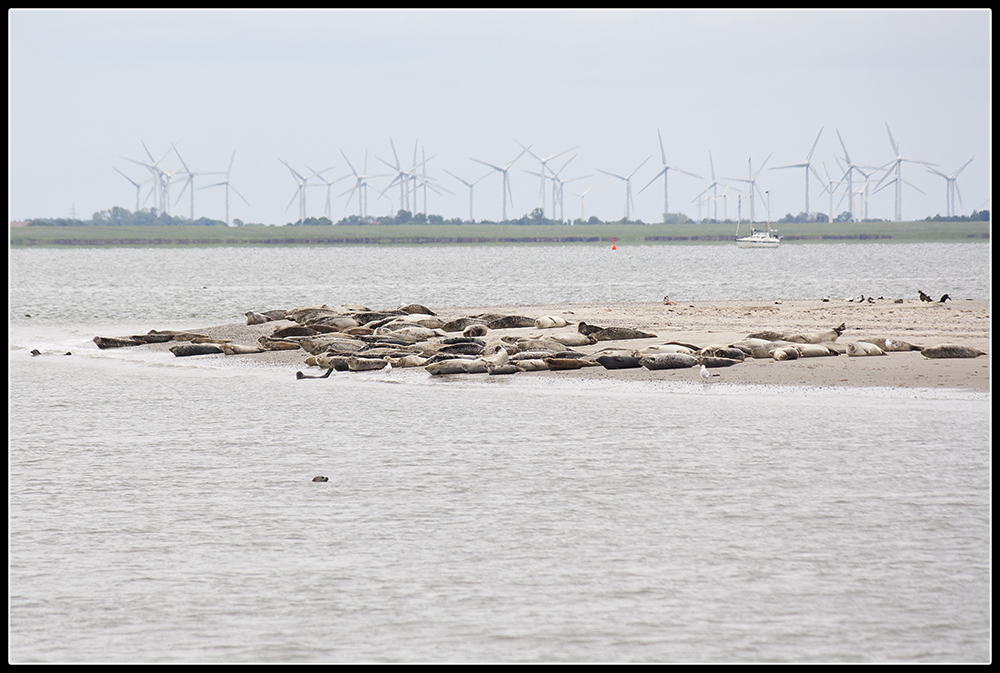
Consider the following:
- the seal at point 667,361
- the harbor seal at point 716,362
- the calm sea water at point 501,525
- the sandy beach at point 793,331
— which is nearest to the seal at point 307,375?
the sandy beach at point 793,331

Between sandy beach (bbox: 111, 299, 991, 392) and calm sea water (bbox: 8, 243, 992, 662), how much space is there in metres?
1.59

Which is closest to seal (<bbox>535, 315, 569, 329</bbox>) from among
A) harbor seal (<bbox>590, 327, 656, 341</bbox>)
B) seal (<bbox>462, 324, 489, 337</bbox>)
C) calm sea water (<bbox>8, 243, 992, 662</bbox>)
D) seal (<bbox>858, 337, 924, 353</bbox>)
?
seal (<bbox>462, 324, 489, 337</bbox>)

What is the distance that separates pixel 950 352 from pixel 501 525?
16075 mm

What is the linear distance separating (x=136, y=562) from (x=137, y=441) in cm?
639

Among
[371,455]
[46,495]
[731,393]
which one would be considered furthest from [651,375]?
[46,495]

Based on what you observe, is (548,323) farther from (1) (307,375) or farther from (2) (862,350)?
(2) (862,350)

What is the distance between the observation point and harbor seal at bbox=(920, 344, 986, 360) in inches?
927

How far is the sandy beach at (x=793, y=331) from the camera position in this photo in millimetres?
21703

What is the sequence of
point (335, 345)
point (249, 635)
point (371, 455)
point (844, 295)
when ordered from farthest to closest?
point (844, 295), point (335, 345), point (371, 455), point (249, 635)

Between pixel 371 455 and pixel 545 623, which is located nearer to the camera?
pixel 545 623

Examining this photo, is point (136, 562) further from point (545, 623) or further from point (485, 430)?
point (485, 430)

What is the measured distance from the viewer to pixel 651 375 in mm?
22750

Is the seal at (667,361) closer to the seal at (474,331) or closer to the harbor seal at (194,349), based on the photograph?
the seal at (474,331)

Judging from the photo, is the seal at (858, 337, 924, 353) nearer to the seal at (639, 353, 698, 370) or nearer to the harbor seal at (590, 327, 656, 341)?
the seal at (639, 353, 698, 370)
